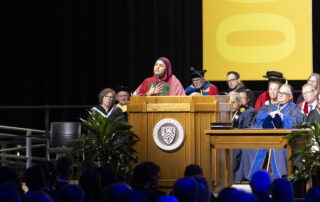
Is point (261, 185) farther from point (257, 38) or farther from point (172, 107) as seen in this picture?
point (257, 38)

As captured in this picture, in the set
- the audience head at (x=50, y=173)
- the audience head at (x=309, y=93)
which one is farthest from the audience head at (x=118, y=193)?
the audience head at (x=309, y=93)

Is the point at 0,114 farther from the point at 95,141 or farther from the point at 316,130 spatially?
the point at 316,130

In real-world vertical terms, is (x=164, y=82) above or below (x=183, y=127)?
above

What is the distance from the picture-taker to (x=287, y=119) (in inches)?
381

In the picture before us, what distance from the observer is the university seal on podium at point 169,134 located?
8.09 m

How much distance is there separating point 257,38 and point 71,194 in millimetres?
8754

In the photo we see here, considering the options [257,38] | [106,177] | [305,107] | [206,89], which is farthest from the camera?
[257,38]

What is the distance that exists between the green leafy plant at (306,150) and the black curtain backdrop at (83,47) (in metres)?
4.82

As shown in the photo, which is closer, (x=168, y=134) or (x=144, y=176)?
(x=144, y=176)

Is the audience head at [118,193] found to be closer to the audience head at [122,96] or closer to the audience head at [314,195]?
the audience head at [314,195]

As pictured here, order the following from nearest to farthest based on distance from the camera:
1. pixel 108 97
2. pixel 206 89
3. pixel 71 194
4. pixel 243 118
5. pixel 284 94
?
pixel 71 194
pixel 284 94
pixel 108 97
pixel 243 118
pixel 206 89

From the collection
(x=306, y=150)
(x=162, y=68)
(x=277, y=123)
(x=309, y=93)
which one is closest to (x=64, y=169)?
(x=306, y=150)

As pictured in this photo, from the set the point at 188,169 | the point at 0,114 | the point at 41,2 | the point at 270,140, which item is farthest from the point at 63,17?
the point at 188,169

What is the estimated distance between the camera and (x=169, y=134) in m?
8.10
